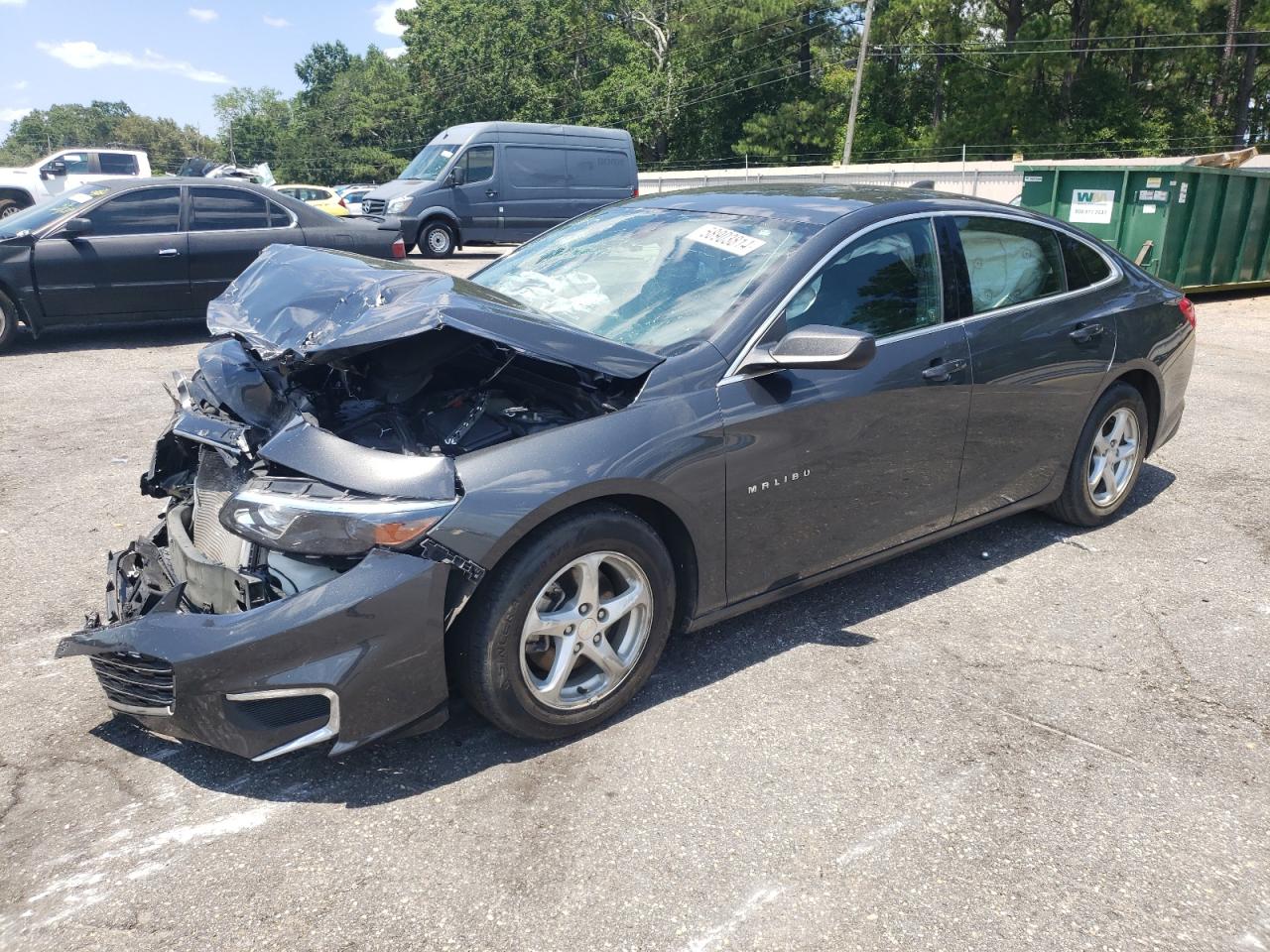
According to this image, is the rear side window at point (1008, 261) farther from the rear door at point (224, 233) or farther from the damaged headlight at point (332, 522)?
the rear door at point (224, 233)

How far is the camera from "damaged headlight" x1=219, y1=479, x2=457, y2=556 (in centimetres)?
264

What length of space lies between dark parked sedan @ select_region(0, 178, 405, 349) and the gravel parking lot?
17.7ft

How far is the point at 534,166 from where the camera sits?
1802cm

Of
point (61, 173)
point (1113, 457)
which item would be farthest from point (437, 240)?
point (1113, 457)

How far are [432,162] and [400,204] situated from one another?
135 centimetres

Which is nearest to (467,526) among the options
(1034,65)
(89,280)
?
(89,280)

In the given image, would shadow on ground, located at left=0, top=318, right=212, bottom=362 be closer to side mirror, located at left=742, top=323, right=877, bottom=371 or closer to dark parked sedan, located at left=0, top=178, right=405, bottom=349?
dark parked sedan, located at left=0, top=178, right=405, bottom=349

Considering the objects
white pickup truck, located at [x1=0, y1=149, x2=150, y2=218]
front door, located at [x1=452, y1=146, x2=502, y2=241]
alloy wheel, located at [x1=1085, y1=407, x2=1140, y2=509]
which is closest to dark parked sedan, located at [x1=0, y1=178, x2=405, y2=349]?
alloy wheel, located at [x1=1085, y1=407, x2=1140, y2=509]

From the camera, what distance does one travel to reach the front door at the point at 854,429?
3369 millimetres

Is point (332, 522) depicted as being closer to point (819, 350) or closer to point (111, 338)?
point (819, 350)

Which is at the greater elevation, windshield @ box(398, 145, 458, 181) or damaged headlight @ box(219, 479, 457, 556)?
windshield @ box(398, 145, 458, 181)

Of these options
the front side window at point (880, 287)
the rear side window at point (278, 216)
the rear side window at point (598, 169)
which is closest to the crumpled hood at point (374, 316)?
the front side window at point (880, 287)

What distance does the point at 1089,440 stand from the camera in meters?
4.75

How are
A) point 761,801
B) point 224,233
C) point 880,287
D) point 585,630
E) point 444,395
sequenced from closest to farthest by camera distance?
1. point 761,801
2. point 585,630
3. point 444,395
4. point 880,287
5. point 224,233
